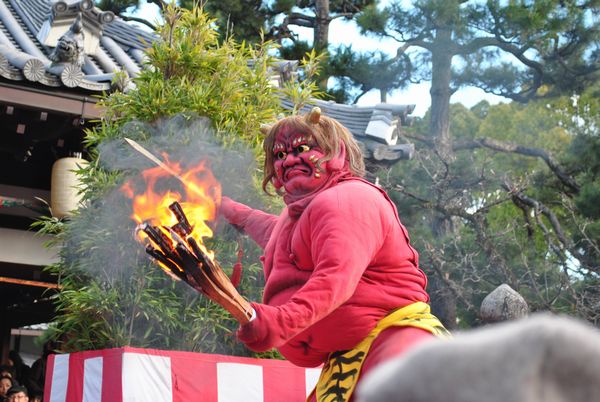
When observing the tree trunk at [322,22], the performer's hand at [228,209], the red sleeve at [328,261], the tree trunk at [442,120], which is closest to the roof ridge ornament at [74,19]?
the performer's hand at [228,209]

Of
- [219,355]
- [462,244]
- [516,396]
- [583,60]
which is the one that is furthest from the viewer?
[583,60]

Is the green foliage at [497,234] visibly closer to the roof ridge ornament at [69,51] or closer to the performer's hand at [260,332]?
the roof ridge ornament at [69,51]

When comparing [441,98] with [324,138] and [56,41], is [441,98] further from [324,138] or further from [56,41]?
[324,138]

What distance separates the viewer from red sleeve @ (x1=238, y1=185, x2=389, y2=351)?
2.47 m

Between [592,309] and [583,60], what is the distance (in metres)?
5.58

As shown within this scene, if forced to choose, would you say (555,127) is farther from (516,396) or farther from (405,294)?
(516,396)

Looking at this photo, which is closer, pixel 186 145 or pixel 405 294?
Result: pixel 405 294

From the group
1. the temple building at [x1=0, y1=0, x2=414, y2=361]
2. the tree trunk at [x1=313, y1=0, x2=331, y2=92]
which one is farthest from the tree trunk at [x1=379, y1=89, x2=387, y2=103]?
the temple building at [x1=0, y1=0, x2=414, y2=361]

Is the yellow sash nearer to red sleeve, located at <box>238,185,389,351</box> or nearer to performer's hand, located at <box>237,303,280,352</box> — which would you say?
red sleeve, located at <box>238,185,389,351</box>

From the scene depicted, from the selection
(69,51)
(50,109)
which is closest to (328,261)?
(50,109)

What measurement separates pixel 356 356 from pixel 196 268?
27.2 inches

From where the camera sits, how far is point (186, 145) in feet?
14.8

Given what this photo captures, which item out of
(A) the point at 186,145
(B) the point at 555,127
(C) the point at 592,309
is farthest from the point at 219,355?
(B) the point at 555,127

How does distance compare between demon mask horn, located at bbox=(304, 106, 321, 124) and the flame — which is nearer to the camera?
demon mask horn, located at bbox=(304, 106, 321, 124)
